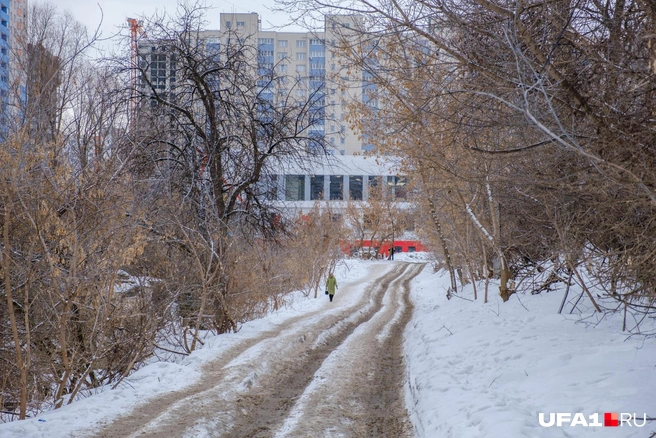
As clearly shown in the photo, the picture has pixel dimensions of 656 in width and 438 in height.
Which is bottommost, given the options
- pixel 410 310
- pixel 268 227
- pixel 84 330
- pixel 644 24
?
pixel 410 310

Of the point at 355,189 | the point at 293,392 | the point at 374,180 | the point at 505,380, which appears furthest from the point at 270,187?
the point at 355,189

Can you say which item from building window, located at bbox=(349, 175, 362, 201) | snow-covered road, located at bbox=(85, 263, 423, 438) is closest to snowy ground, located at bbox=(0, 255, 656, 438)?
snow-covered road, located at bbox=(85, 263, 423, 438)

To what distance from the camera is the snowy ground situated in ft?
20.6

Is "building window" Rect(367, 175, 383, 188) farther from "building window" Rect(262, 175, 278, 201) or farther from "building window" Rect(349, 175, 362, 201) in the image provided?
"building window" Rect(262, 175, 278, 201)

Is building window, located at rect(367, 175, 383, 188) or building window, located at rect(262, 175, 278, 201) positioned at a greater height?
building window, located at rect(367, 175, 383, 188)

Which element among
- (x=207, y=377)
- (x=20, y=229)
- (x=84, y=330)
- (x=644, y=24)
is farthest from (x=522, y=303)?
(x=20, y=229)

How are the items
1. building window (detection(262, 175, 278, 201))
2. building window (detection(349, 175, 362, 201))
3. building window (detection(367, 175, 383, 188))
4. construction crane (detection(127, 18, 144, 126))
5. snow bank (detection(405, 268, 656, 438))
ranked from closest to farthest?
snow bank (detection(405, 268, 656, 438)) → construction crane (detection(127, 18, 144, 126)) → building window (detection(262, 175, 278, 201)) → building window (detection(367, 175, 383, 188)) → building window (detection(349, 175, 362, 201))

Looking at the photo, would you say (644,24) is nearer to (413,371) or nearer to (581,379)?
(581,379)

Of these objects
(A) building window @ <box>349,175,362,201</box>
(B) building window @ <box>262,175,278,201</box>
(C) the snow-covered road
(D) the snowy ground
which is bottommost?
(C) the snow-covered road

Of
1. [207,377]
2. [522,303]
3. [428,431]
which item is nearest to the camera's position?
[428,431]

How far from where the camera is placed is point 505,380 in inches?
321

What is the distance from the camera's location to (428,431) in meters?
7.12

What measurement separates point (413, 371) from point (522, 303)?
4.78 meters

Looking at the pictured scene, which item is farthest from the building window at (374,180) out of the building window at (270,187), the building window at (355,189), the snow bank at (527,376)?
the snow bank at (527,376)
